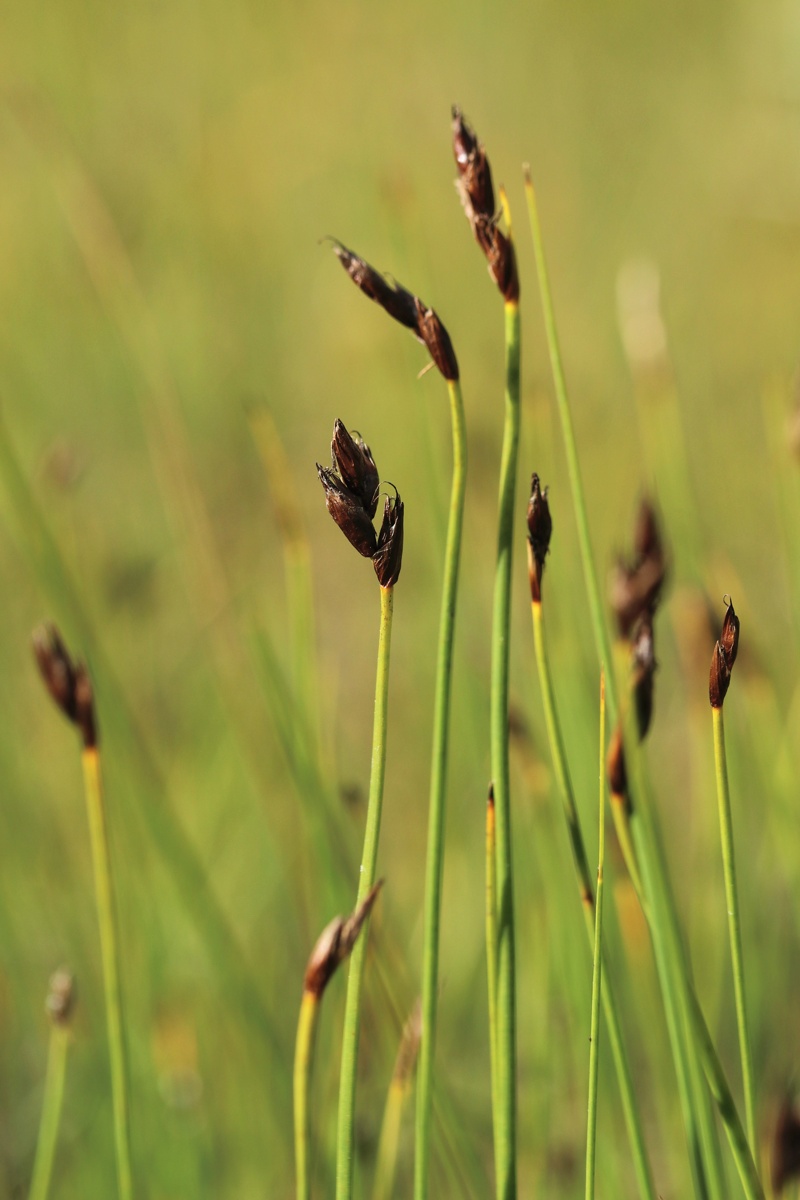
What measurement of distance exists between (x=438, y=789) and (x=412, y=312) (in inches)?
6.7

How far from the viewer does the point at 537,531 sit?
0.42 meters

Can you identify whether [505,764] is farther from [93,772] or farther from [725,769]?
[93,772]

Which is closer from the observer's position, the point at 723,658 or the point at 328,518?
the point at 723,658

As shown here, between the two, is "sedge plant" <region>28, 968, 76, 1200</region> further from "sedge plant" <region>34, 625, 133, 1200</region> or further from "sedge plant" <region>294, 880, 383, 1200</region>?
"sedge plant" <region>294, 880, 383, 1200</region>

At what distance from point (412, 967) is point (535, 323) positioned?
5.39 ft

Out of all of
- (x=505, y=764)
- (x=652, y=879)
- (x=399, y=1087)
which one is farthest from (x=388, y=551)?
(x=399, y=1087)

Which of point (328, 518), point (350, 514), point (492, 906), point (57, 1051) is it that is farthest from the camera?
point (328, 518)

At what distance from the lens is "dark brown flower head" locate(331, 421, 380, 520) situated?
1.19 feet

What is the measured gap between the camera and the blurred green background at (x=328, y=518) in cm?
82

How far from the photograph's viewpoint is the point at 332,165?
8.82ft

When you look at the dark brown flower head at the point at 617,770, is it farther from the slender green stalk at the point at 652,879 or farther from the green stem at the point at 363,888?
the green stem at the point at 363,888

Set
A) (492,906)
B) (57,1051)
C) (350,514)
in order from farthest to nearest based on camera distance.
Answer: (57,1051)
(492,906)
(350,514)

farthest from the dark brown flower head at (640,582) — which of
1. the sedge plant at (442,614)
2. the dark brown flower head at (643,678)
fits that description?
the sedge plant at (442,614)

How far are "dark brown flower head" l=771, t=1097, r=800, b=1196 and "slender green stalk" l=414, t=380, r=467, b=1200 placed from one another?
18cm
